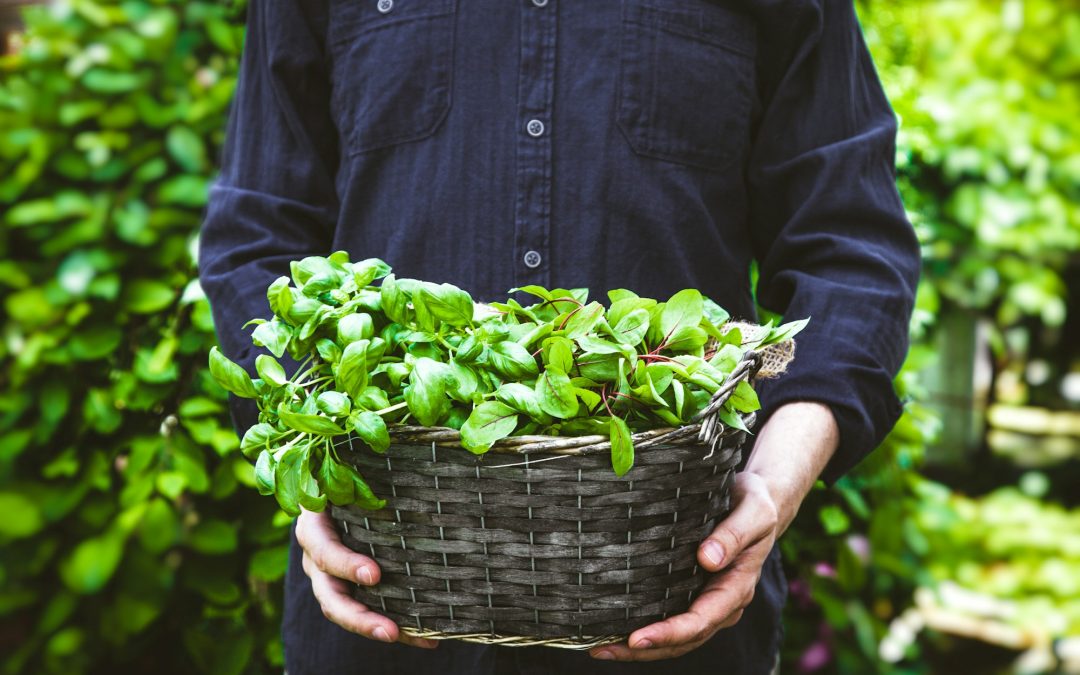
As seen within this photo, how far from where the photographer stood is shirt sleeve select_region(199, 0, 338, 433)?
1.35 m

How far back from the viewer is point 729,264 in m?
1.33

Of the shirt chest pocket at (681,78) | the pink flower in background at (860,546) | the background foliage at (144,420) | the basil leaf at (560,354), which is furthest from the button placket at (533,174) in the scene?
the pink flower in background at (860,546)

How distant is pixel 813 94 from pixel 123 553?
169 cm

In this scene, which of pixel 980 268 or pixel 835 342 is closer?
pixel 835 342

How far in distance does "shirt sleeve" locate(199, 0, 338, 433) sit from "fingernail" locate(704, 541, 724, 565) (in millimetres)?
682

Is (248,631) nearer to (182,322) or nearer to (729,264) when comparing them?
(182,322)

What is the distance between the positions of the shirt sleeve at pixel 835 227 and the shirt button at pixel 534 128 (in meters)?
0.33

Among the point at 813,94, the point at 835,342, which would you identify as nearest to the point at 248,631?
the point at 835,342

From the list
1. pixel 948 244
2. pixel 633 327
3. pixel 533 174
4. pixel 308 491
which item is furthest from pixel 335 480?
pixel 948 244

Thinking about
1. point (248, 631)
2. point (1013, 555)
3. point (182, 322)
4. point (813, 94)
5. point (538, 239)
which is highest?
point (813, 94)

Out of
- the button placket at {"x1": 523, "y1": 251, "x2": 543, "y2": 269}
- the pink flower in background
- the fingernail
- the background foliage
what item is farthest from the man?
the pink flower in background

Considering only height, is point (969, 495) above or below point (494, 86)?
below

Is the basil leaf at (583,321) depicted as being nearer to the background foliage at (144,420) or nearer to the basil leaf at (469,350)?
the basil leaf at (469,350)

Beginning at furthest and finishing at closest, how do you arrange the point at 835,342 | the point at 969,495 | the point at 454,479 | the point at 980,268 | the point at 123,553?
the point at 969,495 < the point at 980,268 < the point at 123,553 < the point at 835,342 < the point at 454,479
